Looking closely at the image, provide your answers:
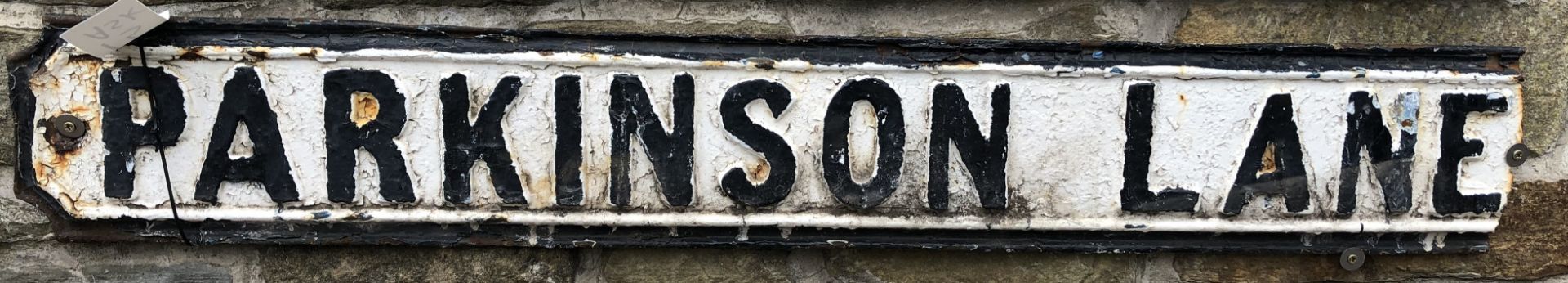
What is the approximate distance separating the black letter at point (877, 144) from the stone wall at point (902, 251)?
0.22 ft

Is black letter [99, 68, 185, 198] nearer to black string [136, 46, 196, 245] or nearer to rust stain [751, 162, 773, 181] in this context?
black string [136, 46, 196, 245]

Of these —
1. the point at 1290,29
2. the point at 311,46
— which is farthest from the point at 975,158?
the point at 311,46

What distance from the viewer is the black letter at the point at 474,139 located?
2.71ft

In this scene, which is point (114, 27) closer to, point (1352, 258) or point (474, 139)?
point (474, 139)

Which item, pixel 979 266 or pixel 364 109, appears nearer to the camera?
pixel 364 109

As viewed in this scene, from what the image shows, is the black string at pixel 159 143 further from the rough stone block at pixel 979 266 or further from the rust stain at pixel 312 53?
the rough stone block at pixel 979 266

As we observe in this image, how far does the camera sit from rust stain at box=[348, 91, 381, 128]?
0.83 m

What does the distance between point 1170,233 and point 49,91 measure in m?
0.99

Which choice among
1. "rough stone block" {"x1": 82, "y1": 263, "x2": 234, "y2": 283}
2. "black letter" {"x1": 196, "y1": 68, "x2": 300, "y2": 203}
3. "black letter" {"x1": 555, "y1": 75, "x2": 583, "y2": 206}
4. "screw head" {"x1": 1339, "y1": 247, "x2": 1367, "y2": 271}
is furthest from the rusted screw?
"rough stone block" {"x1": 82, "y1": 263, "x2": 234, "y2": 283}

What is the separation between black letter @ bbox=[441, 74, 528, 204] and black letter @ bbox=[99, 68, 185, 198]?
0.73 feet

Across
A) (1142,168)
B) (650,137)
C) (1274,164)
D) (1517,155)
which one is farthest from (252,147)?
(1517,155)

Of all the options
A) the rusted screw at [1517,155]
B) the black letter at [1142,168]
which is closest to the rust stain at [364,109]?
the black letter at [1142,168]

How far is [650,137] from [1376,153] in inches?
25.6

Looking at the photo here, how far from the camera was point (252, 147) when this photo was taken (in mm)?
839
